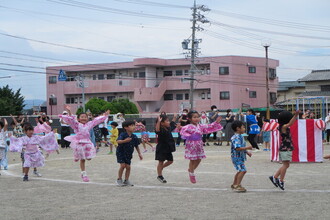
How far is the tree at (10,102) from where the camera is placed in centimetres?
5547

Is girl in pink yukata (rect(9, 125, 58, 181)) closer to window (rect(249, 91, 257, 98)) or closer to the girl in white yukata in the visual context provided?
the girl in white yukata

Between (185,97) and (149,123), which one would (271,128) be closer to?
(149,123)

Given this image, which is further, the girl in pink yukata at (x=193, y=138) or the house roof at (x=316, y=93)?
the house roof at (x=316, y=93)

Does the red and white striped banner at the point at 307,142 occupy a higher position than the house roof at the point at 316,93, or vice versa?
the house roof at the point at 316,93

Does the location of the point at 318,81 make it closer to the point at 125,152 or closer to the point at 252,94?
the point at 252,94

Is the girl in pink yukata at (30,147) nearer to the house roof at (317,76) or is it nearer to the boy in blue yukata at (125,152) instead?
the boy in blue yukata at (125,152)

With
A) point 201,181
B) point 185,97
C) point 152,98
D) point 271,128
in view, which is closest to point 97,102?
point 152,98

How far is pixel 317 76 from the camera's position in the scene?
55125 mm

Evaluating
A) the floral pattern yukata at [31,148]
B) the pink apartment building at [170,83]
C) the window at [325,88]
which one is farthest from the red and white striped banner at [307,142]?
the pink apartment building at [170,83]

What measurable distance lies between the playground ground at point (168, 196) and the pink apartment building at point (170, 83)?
43.9 meters

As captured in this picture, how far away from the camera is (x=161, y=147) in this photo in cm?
1115

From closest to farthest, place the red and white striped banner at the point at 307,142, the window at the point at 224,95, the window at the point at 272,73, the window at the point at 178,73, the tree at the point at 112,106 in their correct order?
the red and white striped banner at the point at 307,142 < the tree at the point at 112,106 < the window at the point at 224,95 < the window at the point at 178,73 < the window at the point at 272,73

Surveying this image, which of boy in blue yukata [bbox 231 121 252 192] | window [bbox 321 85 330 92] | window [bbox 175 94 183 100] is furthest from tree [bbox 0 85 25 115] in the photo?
boy in blue yukata [bbox 231 121 252 192]

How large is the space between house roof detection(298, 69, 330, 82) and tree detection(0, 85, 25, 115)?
32131 mm
